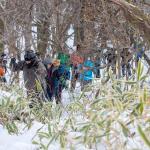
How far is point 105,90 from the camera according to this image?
11.9 feet

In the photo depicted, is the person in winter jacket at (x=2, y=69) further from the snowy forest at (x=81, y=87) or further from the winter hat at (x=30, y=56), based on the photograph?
the winter hat at (x=30, y=56)

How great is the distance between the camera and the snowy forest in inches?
129

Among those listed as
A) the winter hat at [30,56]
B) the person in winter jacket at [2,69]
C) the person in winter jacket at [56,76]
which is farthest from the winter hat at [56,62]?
the person in winter jacket at [2,69]

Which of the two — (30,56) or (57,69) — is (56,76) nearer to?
(57,69)

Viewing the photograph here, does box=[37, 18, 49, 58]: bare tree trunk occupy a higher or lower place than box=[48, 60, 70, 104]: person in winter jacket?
higher

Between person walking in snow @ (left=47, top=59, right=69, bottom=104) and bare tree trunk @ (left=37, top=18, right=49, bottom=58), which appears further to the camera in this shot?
bare tree trunk @ (left=37, top=18, right=49, bottom=58)

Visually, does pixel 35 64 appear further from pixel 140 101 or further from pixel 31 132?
pixel 140 101

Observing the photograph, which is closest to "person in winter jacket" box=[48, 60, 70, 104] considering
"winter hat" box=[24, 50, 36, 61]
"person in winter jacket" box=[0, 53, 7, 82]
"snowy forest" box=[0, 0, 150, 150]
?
"snowy forest" box=[0, 0, 150, 150]

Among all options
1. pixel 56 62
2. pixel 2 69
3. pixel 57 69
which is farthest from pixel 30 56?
pixel 2 69

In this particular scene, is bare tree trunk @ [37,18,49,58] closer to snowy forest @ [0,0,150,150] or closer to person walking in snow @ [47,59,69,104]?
snowy forest @ [0,0,150,150]

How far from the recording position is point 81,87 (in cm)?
834

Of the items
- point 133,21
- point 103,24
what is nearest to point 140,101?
point 133,21

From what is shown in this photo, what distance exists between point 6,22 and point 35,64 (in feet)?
3.51

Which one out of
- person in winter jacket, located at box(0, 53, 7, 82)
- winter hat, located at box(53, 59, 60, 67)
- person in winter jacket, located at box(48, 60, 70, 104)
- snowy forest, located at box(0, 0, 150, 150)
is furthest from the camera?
person in winter jacket, located at box(0, 53, 7, 82)
